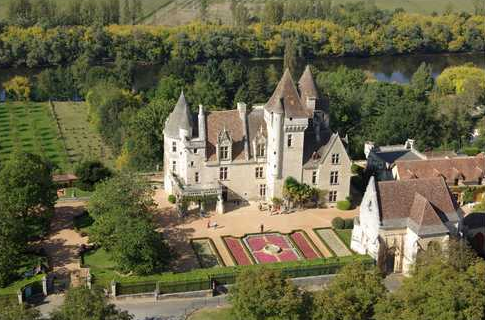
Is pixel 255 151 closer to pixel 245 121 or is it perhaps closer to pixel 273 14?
pixel 245 121

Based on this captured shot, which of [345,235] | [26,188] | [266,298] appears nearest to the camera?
[266,298]

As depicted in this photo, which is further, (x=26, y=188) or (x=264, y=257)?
(x=264, y=257)

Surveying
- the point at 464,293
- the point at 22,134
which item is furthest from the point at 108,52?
the point at 464,293

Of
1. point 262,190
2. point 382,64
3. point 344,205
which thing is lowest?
point 344,205

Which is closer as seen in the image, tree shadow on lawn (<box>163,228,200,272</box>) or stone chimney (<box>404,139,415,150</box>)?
tree shadow on lawn (<box>163,228,200,272</box>)

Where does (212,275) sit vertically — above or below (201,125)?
below

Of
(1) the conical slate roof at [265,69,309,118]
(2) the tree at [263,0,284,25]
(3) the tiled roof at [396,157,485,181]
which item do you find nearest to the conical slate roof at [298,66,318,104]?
(1) the conical slate roof at [265,69,309,118]

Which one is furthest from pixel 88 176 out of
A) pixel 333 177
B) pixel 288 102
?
pixel 333 177

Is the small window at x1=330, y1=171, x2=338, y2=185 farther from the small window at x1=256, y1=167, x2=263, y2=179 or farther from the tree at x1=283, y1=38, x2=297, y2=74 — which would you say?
the tree at x1=283, y1=38, x2=297, y2=74
